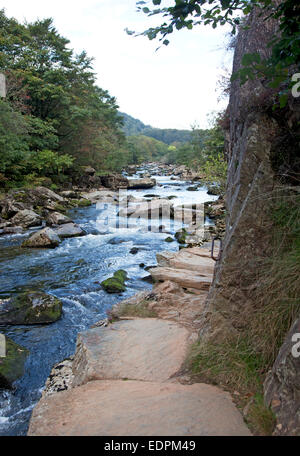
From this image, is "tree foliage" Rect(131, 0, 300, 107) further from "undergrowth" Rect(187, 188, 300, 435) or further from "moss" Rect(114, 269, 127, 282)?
"moss" Rect(114, 269, 127, 282)

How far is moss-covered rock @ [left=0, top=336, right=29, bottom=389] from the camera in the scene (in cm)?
418

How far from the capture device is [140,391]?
268 centimetres

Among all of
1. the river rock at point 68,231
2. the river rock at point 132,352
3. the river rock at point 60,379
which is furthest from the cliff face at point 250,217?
the river rock at point 68,231

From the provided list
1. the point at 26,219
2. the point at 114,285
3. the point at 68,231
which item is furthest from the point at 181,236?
the point at 26,219

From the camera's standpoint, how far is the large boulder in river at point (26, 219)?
42.9ft

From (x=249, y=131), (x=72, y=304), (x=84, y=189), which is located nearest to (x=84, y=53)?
(x=84, y=189)

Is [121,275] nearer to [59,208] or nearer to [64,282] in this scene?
[64,282]

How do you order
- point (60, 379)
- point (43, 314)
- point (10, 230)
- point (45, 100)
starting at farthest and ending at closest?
point (45, 100)
point (10, 230)
point (43, 314)
point (60, 379)

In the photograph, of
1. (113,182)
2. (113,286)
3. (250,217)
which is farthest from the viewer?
(113,182)

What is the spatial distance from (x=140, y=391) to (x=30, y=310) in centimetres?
384

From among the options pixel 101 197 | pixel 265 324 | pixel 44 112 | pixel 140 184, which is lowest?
pixel 101 197

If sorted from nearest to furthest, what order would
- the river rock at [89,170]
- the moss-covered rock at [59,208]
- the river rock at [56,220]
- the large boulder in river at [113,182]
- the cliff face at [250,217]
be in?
the cliff face at [250,217]
the river rock at [56,220]
the moss-covered rock at [59,208]
the river rock at [89,170]
the large boulder in river at [113,182]

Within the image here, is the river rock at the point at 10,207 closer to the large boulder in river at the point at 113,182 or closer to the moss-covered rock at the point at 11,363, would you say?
the moss-covered rock at the point at 11,363

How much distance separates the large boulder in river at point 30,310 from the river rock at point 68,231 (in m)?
5.91
